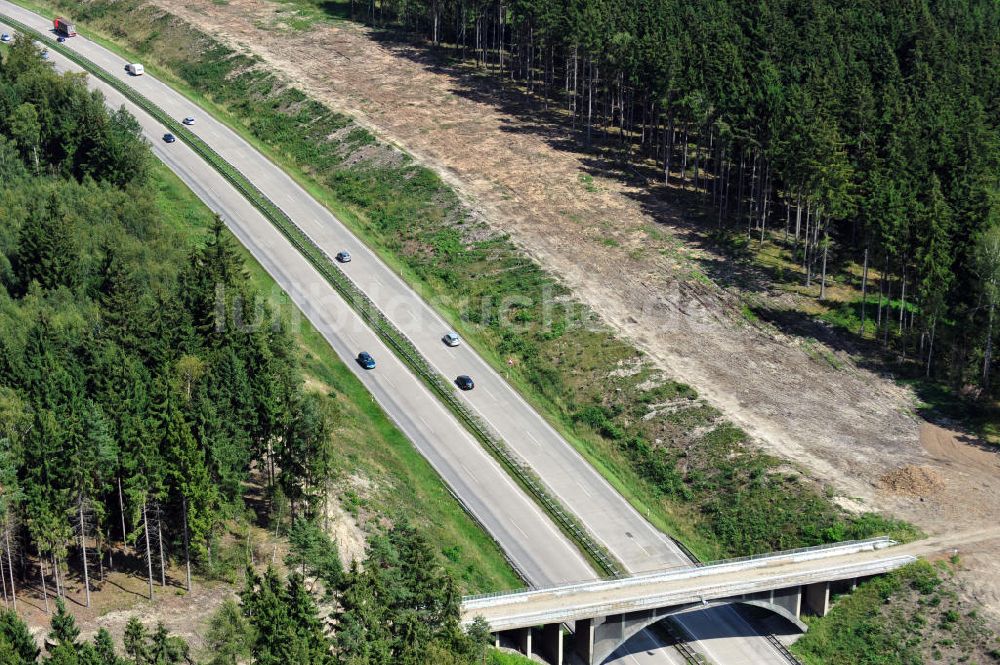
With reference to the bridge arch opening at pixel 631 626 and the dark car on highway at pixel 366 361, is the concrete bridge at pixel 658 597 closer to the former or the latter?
the bridge arch opening at pixel 631 626

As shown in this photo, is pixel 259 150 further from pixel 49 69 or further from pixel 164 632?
pixel 164 632

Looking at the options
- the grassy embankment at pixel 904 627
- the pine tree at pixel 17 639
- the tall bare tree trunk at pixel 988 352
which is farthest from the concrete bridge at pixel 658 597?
the pine tree at pixel 17 639

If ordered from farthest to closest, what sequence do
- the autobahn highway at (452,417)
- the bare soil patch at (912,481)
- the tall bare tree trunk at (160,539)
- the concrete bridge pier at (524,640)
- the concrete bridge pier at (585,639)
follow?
1. the bare soil patch at (912,481)
2. the autobahn highway at (452,417)
3. the concrete bridge pier at (585,639)
4. the concrete bridge pier at (524,640)
5. the tall bare tree trunk at (160,539)

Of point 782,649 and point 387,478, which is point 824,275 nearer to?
point 782,649

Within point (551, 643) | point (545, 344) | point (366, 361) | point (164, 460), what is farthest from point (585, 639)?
point (366, 361)

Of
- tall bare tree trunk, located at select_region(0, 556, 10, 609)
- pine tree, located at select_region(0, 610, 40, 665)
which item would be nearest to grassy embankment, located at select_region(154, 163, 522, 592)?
tall bare tree trunk, located at select_region(0, 556, 10, 609)

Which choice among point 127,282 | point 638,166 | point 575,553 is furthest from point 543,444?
point 638,166

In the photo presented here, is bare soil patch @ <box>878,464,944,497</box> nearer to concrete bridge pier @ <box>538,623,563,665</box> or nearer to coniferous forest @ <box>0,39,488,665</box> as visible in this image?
concrete bridge pier @ <box>538,623,563,665</box>
